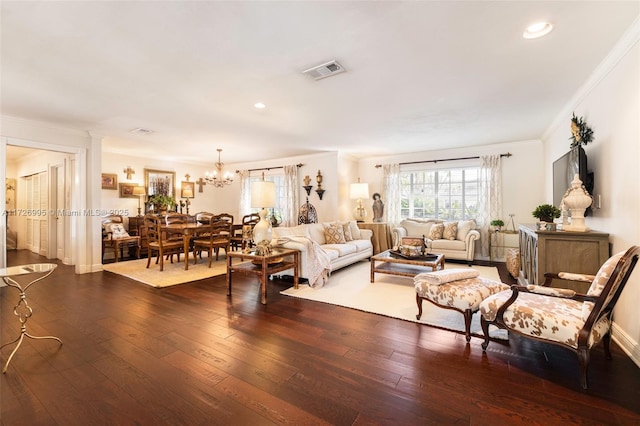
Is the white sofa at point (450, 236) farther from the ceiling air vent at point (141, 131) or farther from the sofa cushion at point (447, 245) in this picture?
the ceiling air vent at point (141, 131)

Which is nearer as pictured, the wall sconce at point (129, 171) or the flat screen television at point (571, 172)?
the flat screen television at point (571, 172)

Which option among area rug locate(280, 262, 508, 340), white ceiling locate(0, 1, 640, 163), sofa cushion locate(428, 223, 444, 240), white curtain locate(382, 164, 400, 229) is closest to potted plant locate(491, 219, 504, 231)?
sofa cushion locate(428, 223, 444, 240)

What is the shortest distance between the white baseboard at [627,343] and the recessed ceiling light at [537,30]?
2.48 meters

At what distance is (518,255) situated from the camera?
4.35 m

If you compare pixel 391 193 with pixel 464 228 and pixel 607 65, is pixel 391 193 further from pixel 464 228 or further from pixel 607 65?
pixel 607 65

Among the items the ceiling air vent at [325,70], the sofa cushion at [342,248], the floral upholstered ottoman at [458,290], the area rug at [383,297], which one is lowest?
the area rug at [383,297]

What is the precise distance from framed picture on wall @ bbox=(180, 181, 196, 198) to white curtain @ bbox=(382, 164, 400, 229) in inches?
215

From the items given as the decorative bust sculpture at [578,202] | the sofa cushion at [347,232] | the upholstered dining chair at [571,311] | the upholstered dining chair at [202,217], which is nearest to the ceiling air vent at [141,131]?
the upholstered dining chair at [202,217]

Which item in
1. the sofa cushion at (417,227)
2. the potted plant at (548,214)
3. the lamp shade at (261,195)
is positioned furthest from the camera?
the sofa cushion at (417,227)

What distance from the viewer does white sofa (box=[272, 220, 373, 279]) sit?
4.25 m

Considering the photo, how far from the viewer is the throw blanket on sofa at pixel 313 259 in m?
4.10

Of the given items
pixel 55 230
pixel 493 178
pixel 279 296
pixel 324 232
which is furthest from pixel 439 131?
pixel 55 230

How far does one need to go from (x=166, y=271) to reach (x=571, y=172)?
602 cm

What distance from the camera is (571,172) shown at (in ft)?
10.7
